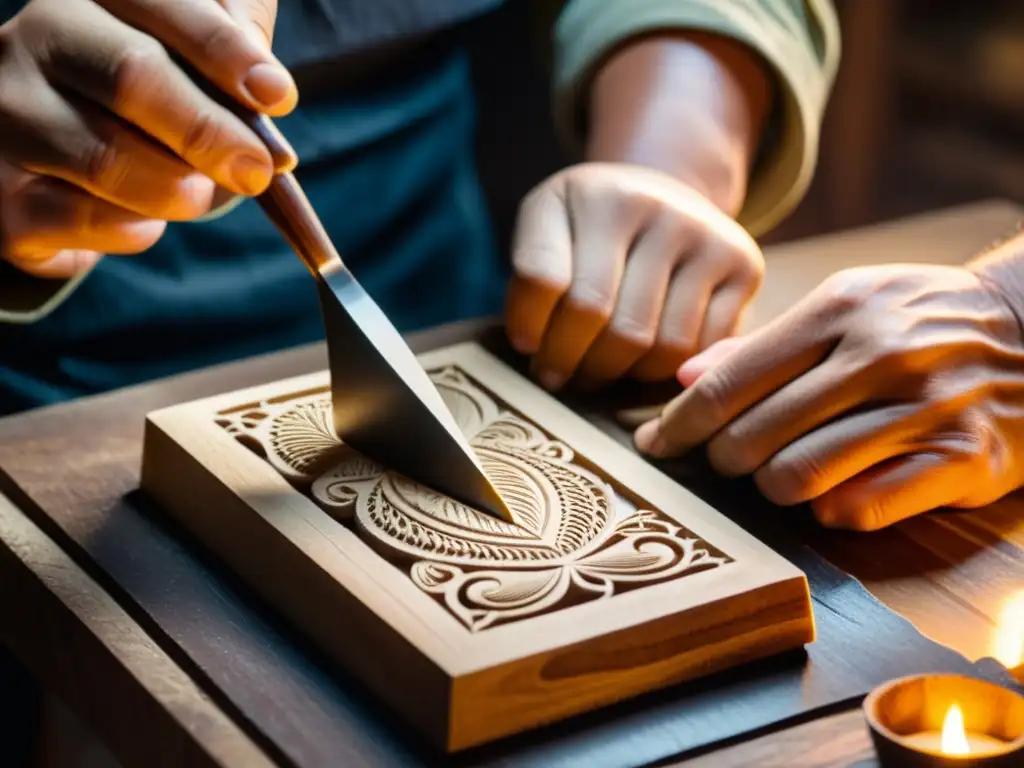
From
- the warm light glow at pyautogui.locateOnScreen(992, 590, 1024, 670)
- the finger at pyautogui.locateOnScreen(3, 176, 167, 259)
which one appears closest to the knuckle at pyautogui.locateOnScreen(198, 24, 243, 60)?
the finger at pyautogui.locateOnScreen(3, 176, 167, 259)

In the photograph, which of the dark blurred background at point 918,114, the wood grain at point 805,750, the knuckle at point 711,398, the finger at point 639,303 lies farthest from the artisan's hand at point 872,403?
the dark blurred background at point 918,114

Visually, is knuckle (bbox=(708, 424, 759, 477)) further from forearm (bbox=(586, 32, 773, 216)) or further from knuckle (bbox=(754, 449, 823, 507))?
forearm (bbox=(586, 32, 773, 216))

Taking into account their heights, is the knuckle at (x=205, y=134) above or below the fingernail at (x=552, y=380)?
above

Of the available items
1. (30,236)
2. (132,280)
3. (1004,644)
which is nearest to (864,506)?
(1004,644)

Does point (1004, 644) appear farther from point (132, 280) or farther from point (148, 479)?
point (132, 280)

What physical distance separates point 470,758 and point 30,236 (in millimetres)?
482

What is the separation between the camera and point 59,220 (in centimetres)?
95

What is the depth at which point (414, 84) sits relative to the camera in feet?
4.78

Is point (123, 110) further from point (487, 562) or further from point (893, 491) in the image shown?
point (893, 491)

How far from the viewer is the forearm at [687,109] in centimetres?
129

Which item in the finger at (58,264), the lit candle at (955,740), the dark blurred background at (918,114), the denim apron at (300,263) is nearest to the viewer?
the lit candle at (955,740)

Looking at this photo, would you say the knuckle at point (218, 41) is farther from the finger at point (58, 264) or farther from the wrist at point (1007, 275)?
the wrist at point (1007, 275)

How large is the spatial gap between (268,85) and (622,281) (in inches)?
13.5

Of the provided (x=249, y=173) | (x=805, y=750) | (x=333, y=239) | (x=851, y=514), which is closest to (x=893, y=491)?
(x=851, y=514)
